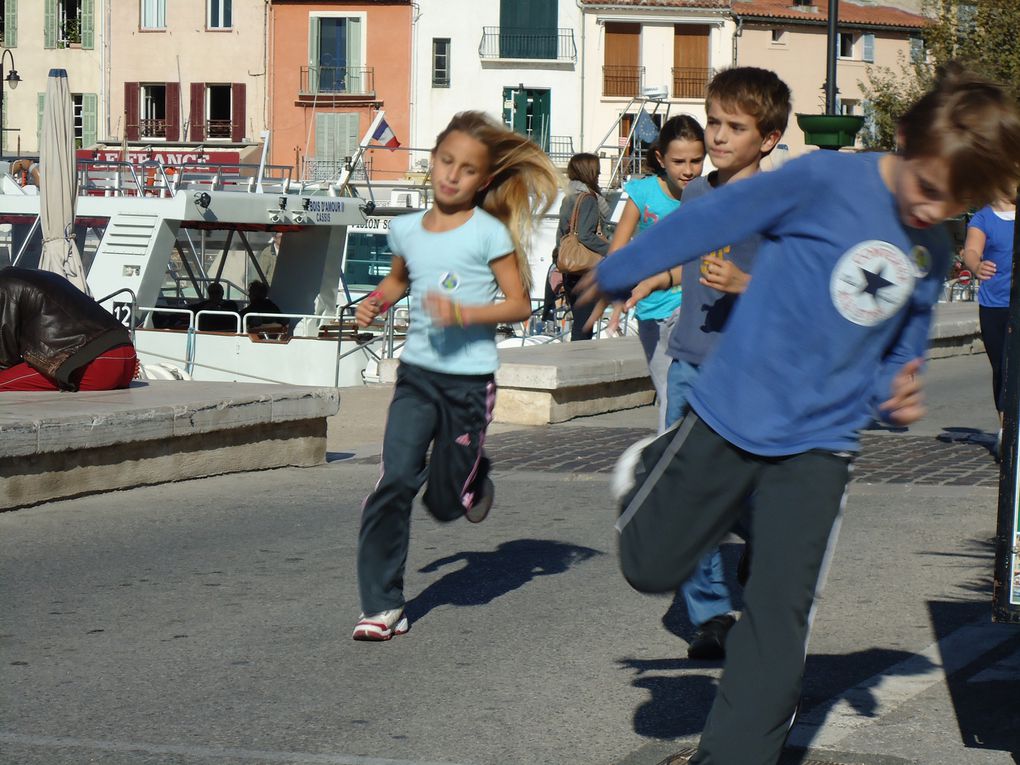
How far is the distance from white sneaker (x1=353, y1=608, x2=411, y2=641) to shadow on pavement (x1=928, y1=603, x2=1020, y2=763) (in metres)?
1.84

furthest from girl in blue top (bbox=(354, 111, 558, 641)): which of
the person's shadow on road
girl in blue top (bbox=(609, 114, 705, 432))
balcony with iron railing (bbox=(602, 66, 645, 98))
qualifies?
balcony with iron railing (bbox=(602, 66, 645, 98))

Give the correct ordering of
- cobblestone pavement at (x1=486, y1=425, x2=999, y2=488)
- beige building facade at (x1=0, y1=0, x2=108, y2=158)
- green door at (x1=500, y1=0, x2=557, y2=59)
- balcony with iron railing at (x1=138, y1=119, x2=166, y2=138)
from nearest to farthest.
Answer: cobblestone pavement at (x1=486, y1=425, x2=999, y2=488), green door at (x1=500, y1=0, x2=557, y2=59), beige building facade at (x1=0, y1=0, x2=108, y2=158), balcony with iron railing at (x1=138, y1=119, x2=166, y2=138)

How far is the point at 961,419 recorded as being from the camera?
506 inches

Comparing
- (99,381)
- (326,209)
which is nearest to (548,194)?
(99,381)

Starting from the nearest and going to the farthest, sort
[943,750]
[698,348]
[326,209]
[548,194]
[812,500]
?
1. [812,500]
2. [943,750]
3. [698,348]
4. [548,194]
5. [326,209]

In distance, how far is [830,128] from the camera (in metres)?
16.9

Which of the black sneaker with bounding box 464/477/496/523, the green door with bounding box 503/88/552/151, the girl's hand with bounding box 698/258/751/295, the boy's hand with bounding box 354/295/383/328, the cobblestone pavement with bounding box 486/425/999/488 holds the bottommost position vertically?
the cobblestone pavement with bounding box 486/425/999/488

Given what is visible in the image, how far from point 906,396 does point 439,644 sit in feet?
7.67

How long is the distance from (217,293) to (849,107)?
42854mm

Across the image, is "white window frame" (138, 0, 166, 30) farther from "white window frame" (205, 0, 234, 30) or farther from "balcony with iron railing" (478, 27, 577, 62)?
"balcony with iron railing" (478, 27, 577, 62)

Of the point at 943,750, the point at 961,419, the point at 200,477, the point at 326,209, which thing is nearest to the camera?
the point at 943,750

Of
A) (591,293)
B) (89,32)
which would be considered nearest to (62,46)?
(89,32)

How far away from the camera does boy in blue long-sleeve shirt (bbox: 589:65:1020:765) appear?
11.2 feet

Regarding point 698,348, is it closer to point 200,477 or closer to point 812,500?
A: point 812,500
